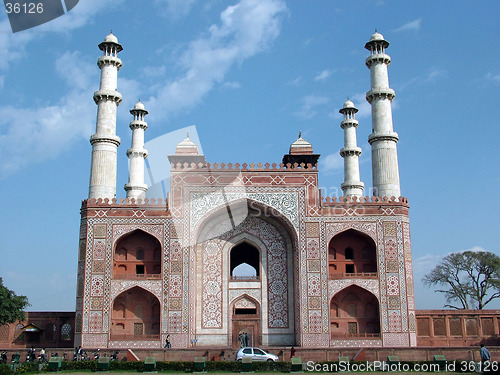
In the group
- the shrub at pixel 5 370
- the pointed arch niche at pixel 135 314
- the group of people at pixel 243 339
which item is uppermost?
the pointed arch niche at pixel 135 314

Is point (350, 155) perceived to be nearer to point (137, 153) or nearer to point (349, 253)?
point (349, 253)

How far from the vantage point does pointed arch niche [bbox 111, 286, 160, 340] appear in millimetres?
23172

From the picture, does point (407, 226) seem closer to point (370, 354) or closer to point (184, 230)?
point (370, 354)

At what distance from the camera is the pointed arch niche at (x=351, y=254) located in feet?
78.7

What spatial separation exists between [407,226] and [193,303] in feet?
29.8

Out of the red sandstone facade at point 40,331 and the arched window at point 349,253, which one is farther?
the red sandstone facade at point 40,331

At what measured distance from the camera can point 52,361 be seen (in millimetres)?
17578

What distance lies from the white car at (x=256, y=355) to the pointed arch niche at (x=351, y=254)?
6.41 meters

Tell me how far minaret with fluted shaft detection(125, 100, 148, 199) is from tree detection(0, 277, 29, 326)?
843 centimetres

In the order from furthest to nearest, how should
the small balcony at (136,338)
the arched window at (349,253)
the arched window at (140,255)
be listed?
the arched window at (349,253), the arched window at (140,255), the small balcony at (136,338)

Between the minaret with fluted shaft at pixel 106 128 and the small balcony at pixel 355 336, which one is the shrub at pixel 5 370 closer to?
the minaret with fluted shaft at pixel 106 128

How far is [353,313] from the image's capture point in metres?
23.6

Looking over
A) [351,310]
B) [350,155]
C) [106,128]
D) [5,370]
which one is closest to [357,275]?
[351,310]

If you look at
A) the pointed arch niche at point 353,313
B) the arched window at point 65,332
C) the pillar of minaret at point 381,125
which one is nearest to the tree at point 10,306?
the arched window at point 65,332
